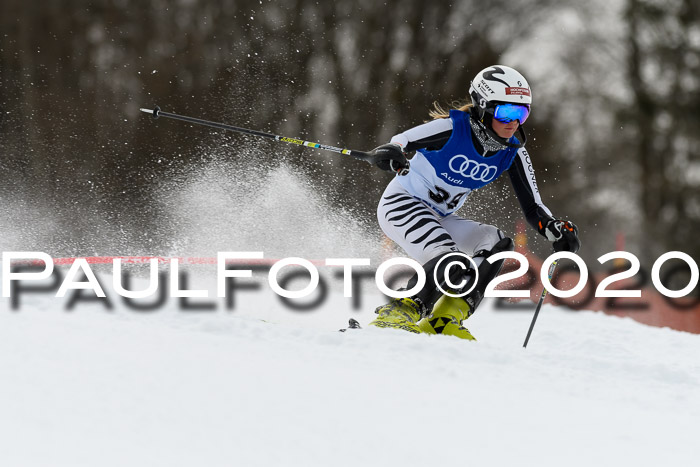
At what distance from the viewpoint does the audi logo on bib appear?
4.53 m

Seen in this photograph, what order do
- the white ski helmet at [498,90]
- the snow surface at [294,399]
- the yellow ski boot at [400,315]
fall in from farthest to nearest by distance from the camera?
the white ski helmet at [498,90] < the yellow ski boot at [400,315] < the snow surface at [294,399]

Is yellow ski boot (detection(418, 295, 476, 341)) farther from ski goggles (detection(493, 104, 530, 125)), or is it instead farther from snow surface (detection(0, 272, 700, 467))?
ski goggles (detection(493, 104, 530, 125))

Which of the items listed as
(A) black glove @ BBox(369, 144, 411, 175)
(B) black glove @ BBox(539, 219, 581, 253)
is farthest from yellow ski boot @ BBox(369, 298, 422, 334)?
(B) black glove @ BBox(539, 219, 581, 253)

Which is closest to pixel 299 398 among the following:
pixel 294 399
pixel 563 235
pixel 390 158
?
pixel 294 399

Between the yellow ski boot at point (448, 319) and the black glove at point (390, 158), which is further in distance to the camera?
the yellow ski boot at point (448, 319)

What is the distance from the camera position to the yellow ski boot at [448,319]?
176 inches

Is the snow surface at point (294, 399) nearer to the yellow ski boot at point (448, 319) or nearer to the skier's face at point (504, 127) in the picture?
the yellow ski boot at point (448, 319)

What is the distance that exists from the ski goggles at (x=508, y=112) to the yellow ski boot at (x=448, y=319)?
1.00 metres

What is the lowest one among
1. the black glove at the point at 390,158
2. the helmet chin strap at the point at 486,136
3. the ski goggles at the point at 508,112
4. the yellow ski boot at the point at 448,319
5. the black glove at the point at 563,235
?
the yellow ski boot at the point at 448,319

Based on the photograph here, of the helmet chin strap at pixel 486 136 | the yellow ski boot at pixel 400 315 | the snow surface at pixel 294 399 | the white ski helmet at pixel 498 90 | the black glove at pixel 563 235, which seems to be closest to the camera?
the snow surface at pixel 294 399

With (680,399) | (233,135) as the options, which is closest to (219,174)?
(233,135)

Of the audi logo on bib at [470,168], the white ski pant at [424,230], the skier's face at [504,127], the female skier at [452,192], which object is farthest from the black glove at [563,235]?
the skier's face at [504,127]

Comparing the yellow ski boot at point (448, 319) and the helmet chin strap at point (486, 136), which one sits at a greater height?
the helmet chin strap at point (486, 136)

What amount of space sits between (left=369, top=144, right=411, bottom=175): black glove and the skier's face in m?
0.54
